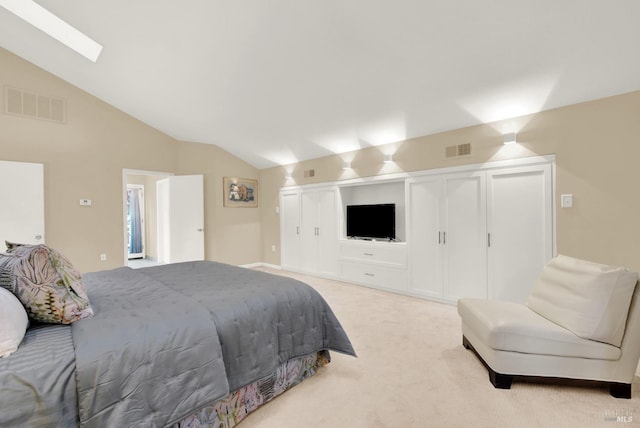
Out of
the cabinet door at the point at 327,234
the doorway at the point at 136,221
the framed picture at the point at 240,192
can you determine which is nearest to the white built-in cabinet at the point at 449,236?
the cabinet door at the point at 327,234

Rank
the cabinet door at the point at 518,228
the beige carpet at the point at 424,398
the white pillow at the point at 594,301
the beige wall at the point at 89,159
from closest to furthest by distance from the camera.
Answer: the beige carpet at the point at 424,398
the white pillow at the point at 594,301
the cabinet door at the point at 518,228
the beige wall at the point at 89,159

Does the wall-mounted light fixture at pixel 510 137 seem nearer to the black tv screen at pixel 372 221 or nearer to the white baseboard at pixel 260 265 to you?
the black tv screen at pixel 372 221

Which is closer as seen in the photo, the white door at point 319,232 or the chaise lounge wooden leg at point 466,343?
the chaise lounge wooden leg at point 466,343

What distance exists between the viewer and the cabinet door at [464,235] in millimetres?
3541

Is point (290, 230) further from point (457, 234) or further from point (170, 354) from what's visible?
point (170, 354)

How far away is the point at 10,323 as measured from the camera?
115 cm

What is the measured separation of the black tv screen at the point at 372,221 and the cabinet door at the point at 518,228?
1401 millimetres

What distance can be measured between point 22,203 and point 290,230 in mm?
4056

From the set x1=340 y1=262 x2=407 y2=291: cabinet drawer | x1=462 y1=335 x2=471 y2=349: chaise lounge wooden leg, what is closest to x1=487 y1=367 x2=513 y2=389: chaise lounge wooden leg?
x1=462 y1=335 x2=471 y2=349: chaise lounge wooden leg

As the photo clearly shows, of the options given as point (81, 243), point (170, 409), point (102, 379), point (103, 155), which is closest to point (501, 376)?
point (170, 409)

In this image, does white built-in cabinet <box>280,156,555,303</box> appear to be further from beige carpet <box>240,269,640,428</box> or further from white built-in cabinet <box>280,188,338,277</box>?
beige carpet <box>240,269,640,428</box>

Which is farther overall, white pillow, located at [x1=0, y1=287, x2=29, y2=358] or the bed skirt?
the bed skirt

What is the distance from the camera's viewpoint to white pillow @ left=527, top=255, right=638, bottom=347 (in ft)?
5.87

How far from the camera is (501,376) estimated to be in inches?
76.8
